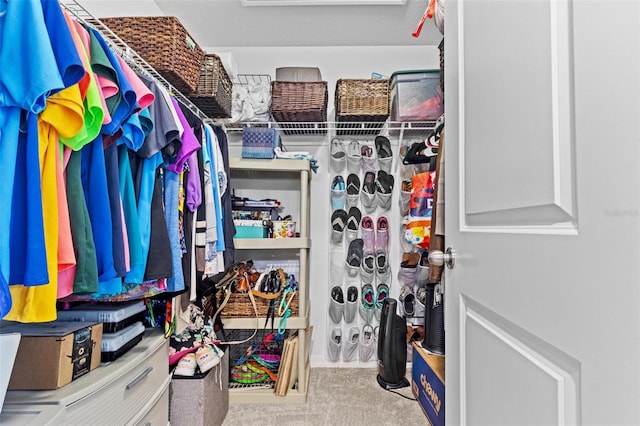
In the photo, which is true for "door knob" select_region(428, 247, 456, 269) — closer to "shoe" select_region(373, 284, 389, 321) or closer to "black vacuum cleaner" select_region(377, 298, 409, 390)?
"black vacuum cleaner" select_region(377, 298, 409, 390)

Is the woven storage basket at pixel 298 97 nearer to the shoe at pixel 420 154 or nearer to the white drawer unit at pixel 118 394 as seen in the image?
the shoe at pixel 420 154

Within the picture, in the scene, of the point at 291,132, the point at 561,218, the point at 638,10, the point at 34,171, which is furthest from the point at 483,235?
the point at 291,132

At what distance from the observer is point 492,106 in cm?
69

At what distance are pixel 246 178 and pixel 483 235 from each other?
202cm

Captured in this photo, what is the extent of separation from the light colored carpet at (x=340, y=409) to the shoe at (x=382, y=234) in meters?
0.85

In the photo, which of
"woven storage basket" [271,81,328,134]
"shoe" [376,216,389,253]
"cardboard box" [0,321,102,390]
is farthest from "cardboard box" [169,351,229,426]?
"woven storage basket" [271,81,328,134]

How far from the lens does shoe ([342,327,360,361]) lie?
7.83 ft

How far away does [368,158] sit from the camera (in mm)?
2406

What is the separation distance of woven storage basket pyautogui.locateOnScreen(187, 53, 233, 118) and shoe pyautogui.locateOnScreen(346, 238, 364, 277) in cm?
119

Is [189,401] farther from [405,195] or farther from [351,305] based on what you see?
[405,195]

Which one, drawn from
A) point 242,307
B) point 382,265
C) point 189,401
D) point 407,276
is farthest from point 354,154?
point 189,401

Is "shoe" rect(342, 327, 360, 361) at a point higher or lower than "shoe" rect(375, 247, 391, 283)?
lower

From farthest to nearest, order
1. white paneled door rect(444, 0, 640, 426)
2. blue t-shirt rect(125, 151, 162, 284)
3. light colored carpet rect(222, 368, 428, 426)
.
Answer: light colored carpet rect(222, 368, 428, 426), blue t-shirt rect(125, 151, 162, 284), white paneled door rect(444, 0, 640, 426)

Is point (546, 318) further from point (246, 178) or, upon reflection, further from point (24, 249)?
point (246, 178)
